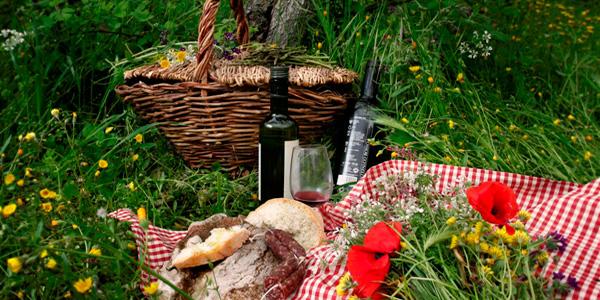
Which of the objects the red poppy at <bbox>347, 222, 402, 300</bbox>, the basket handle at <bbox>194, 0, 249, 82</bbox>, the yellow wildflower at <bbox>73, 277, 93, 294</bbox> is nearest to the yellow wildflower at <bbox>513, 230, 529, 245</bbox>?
the red poppy at <bbox>347, 222, 402, 300</bbox>

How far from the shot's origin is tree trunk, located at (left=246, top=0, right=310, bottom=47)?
3.29 m

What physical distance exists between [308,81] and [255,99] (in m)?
0.23

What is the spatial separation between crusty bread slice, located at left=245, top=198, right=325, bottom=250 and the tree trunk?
1456mm

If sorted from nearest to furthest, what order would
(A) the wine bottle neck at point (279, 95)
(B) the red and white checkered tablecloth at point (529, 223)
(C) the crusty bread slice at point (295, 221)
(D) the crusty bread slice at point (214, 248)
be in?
(B) the red and white checkered tablecloth at point (529, 223), (D) the crusty bread slice at point (214, 248), (C) the crusty bread slice at point (295, 221), (A) the wine bottle neck at point (279, 95)

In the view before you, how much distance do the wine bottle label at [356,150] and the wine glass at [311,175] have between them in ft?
1.19

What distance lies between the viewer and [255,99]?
255 cm

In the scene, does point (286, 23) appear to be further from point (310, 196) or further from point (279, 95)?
point (310, 196)

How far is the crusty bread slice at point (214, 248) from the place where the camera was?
5.50 feet

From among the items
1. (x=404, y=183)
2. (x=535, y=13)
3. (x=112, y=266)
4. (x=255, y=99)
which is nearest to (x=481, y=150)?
(x=404, y=183)

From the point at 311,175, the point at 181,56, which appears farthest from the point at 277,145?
the point at 181,56

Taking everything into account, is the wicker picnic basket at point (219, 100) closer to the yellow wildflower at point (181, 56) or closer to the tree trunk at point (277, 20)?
the yellow wildflower at point (181, 56)

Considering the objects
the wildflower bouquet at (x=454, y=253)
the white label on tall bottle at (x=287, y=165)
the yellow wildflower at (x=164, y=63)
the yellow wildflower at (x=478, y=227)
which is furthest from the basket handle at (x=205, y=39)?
the yellow wildflower at (x=478, y=227)

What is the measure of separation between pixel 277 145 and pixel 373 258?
0.99 m

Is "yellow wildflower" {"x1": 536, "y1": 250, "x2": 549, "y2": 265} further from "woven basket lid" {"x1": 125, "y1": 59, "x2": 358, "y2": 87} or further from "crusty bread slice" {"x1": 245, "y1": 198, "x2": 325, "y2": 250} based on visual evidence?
"woven basket lid" {"x1": 125, "y1": 59, "x2": 358, "y2": 87}
